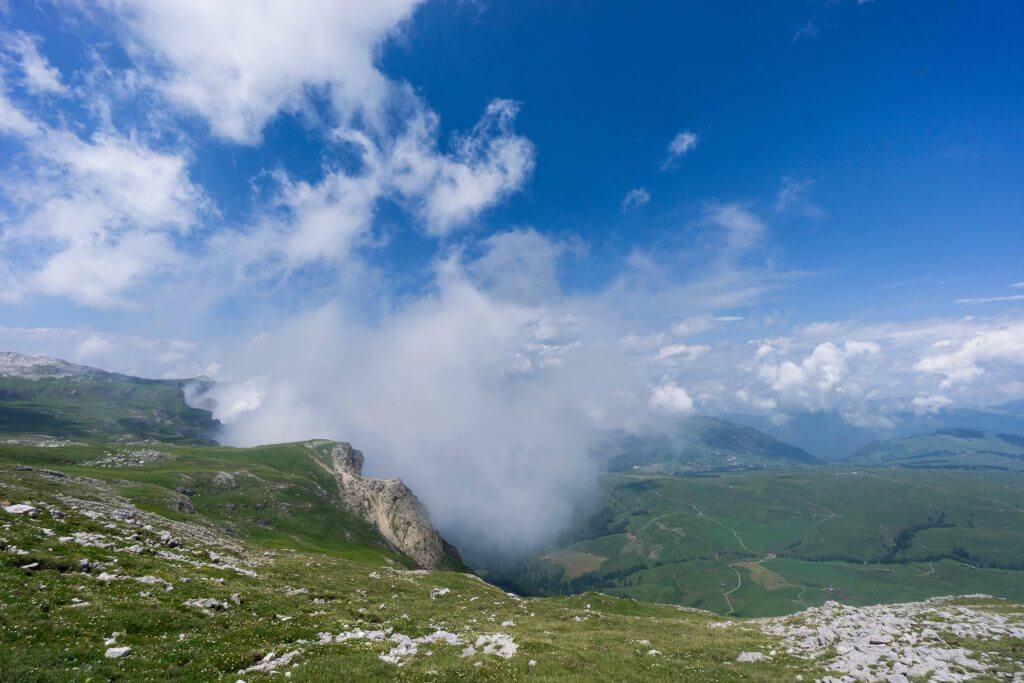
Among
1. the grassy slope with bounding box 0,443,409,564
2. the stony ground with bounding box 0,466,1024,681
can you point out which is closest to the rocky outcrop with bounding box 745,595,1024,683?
the stony ground with bounding box 0,466,1024,681

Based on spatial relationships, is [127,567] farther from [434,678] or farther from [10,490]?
[10,490]

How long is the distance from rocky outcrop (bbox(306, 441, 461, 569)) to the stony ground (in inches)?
3822

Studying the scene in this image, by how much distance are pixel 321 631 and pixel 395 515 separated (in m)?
126

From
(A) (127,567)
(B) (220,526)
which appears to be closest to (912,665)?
(A) (127,567)

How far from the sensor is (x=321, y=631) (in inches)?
1025

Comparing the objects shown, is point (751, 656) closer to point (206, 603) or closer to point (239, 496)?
point (206, 603)

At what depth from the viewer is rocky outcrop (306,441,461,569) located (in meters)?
134

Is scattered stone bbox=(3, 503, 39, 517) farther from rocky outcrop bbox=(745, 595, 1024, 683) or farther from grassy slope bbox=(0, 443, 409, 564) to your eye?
rocky outcrop bbox=(745, 595, 1024, 683)

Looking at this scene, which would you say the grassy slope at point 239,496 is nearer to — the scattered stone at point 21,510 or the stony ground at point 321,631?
the stony ground at point 321,631

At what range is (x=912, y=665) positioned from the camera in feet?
89.9

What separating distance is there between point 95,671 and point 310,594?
21699 millimetres

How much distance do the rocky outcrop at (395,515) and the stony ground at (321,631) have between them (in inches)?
3822

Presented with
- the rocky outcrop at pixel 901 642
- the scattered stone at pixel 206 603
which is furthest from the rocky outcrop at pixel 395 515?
the rocky outcrop at pixel 901 642

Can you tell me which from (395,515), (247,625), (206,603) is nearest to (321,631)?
(247,625)
